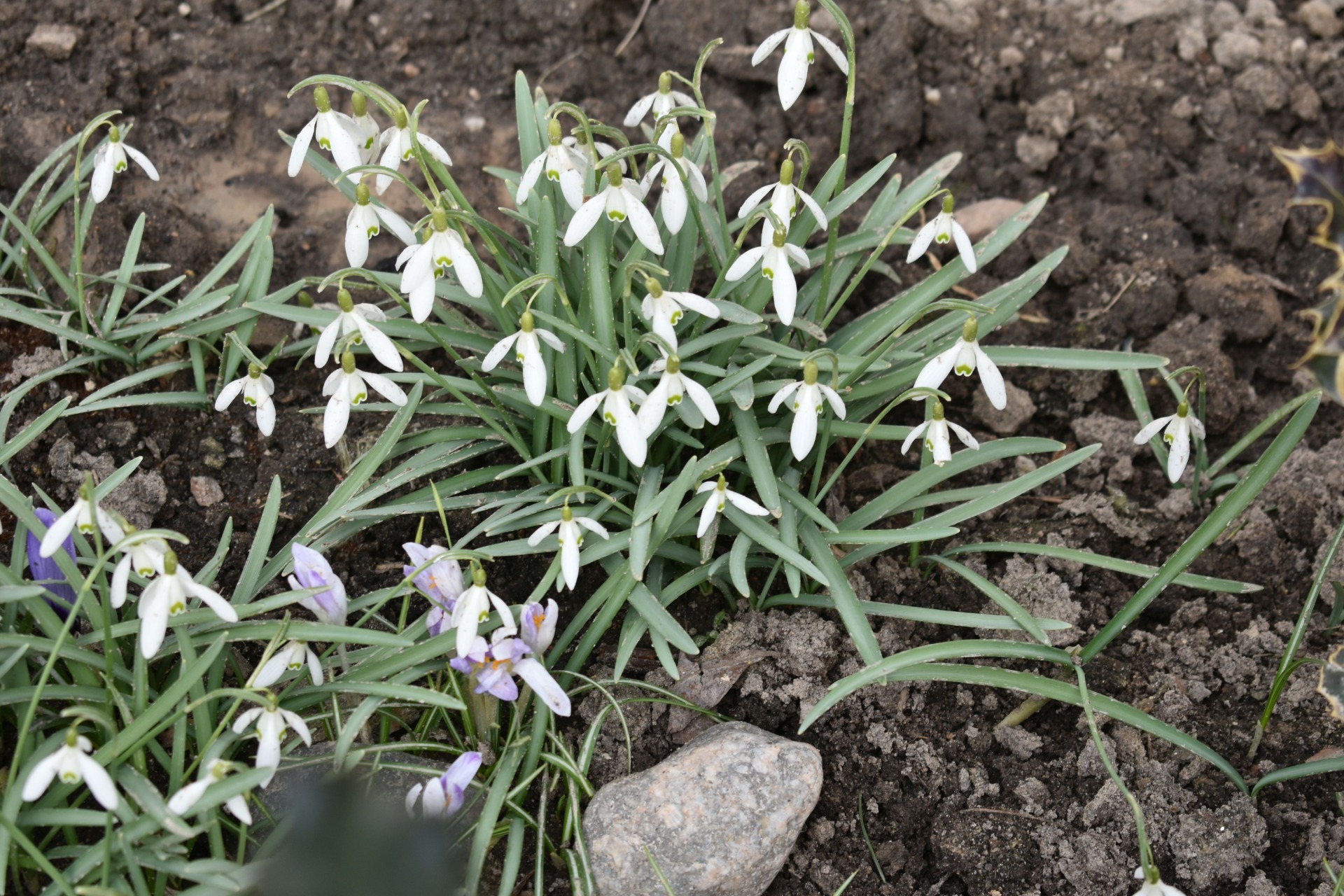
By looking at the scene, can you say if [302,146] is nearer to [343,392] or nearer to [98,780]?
[343,392]

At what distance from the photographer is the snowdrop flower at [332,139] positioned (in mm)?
2229

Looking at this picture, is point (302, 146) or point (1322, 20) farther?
point (1322, 20)

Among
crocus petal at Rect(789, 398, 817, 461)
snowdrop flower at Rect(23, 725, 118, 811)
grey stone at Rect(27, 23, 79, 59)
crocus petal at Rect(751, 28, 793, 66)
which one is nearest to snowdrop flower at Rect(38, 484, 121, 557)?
snowdrop flower at Rect(23, 725, 118, 811)

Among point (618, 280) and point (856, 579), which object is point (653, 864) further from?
point (618, 280)

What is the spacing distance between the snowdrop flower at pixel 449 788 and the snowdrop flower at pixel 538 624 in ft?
0.89

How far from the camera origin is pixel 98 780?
179cm

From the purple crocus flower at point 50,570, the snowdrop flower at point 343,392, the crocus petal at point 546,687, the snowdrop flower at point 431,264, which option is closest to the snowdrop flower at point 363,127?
the snowdrop flower at point 431,264

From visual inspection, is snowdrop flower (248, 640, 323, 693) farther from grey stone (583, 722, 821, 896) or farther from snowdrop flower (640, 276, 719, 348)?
snowdrop flower (640, 276, 719, 348)

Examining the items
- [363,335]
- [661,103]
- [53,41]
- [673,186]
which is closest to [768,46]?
[661,103]

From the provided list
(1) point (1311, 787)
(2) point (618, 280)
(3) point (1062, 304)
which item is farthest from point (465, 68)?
(1) point (1311, 787)

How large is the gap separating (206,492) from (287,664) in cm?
92

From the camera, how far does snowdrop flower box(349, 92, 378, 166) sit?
224cm

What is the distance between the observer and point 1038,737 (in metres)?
2.49

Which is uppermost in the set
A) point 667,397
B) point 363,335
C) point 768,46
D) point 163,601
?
point 768,46
